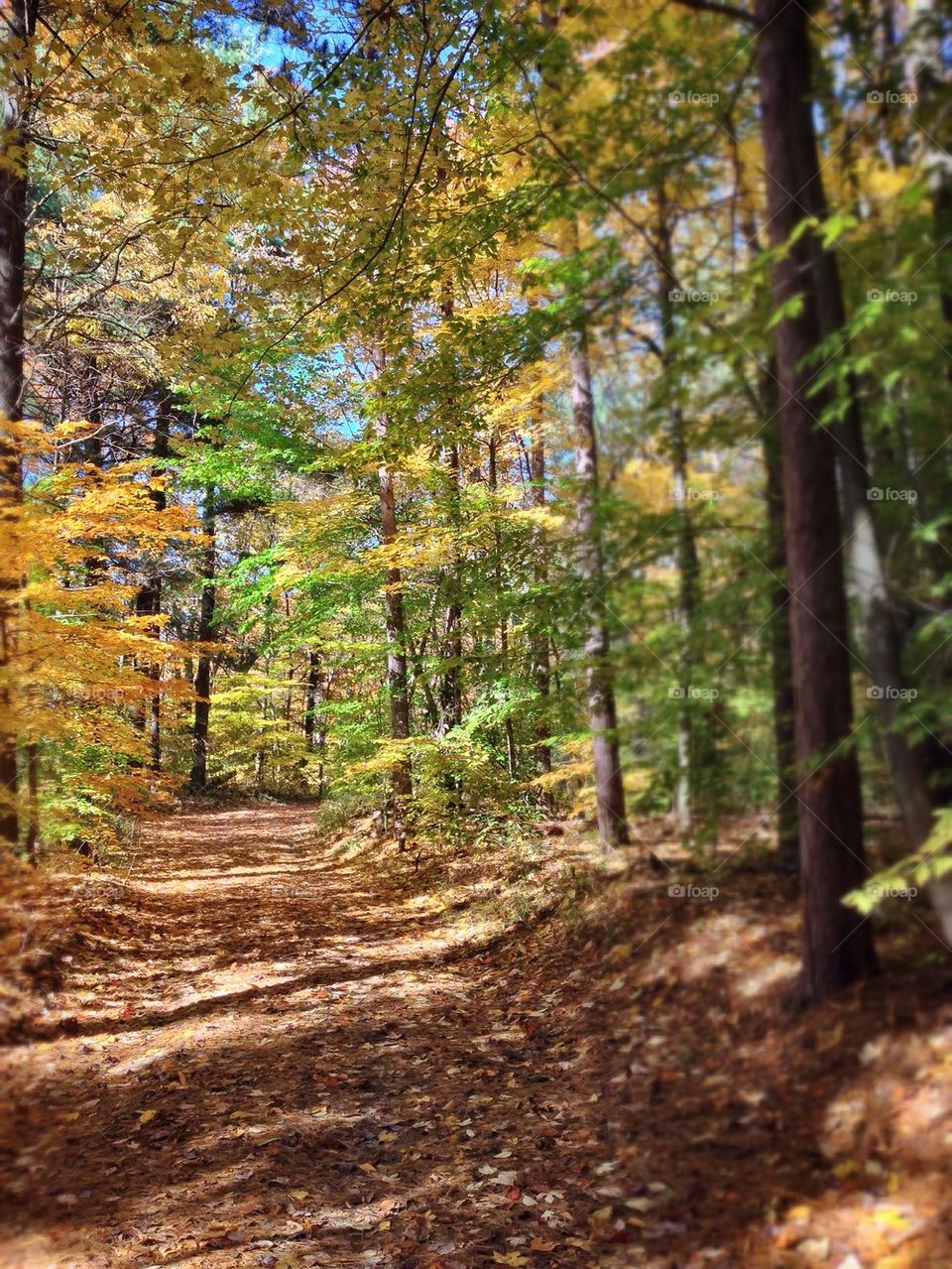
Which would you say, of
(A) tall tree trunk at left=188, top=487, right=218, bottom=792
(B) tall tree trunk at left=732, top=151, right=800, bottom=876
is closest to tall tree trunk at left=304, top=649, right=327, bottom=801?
(A) tall tree trunk at left=188, top=487, right=218, bottom=792

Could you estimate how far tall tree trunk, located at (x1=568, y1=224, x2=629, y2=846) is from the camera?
1459 mm

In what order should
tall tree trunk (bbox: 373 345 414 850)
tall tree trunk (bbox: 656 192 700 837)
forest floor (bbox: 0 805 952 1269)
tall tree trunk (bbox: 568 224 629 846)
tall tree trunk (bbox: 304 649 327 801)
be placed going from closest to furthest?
forest floor (bbox: 0 805 952 1269) < tall tree trunk (bbox: 656 192 700 837) < tall tree trunk (bbox: 568 224 629 846) < tall tree trunk (bbox: 373 345 414 850) < tall tree trunk (bbox: 304 649 327 801)

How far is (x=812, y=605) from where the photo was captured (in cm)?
107

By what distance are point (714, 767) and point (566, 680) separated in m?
0.49

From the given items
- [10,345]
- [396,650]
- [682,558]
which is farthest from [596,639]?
[396,650]

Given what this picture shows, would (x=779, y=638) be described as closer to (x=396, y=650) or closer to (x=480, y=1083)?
(x=480, y=1083)

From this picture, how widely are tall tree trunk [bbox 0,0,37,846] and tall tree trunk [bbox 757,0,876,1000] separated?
4.02 meters

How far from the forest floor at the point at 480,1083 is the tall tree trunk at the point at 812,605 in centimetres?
5

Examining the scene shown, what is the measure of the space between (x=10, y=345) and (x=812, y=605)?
532 cm

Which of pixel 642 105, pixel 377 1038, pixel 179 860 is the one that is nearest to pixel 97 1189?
pixel 377 1038

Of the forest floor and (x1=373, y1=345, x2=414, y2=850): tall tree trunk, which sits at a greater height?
(x1=373, y1=345, x2=414, y2=850): tall tree trunk

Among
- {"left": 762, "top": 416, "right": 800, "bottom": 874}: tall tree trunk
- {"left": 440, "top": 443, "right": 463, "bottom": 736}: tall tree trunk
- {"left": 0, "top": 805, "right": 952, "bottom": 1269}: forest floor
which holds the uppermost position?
{"left": 440, "top": 443, "right": 463, "bottom": 736}: tall tree trunk

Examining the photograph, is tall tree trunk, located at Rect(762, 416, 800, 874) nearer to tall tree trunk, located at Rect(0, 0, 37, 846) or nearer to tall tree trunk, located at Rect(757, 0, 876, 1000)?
tall tree trunk, located at Rect(757, 0, 876, 1000)

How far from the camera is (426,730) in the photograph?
10.3 meters
